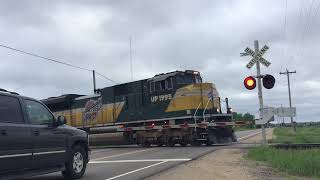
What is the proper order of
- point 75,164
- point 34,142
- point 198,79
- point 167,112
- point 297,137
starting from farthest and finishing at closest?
point 297,137
point 198,79
point 167,112
point 75,164
point 34,142

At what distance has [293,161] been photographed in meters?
14.0

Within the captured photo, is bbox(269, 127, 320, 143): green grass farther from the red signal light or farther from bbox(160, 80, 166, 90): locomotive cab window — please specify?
the red signal light

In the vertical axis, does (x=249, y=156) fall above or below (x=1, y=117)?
below

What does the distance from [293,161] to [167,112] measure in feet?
46.8

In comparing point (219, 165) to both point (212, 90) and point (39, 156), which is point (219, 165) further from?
point (212, 90)

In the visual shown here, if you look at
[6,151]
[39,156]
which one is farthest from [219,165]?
[6,151]

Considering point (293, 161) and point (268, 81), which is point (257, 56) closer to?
point (268, 81)

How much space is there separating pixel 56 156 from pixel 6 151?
6.61ft

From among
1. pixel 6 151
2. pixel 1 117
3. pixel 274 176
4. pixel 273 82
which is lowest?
pixel 274 176

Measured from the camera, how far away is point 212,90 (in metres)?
27.6

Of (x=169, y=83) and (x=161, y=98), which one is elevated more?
(x=169, y=83)

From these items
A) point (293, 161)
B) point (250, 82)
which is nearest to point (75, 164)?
point (293, 161)

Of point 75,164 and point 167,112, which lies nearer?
point 75,164

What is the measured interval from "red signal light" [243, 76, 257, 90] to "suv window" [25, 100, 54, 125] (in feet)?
28.3
